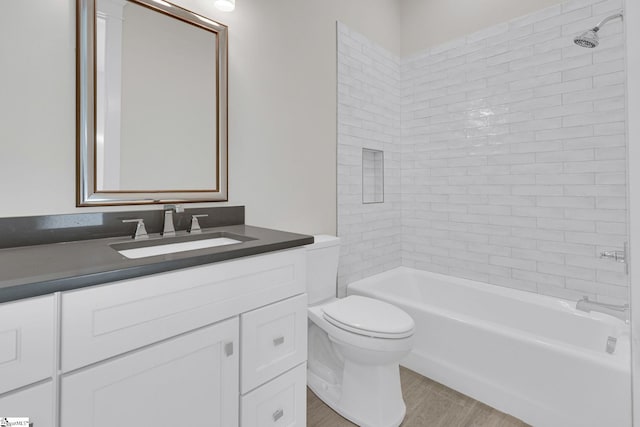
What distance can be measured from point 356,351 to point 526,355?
917 mm

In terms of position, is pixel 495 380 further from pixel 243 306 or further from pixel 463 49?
pixel 463 49

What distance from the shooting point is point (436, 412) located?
1.80 metres

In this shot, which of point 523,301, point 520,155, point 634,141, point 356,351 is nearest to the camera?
point 634,141

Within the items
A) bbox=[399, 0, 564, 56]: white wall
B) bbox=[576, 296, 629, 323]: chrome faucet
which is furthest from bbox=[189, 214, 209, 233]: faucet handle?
bbox=[399, 0, 564, 56]: white wall

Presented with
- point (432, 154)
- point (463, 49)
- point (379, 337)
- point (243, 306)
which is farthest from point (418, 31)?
point (243, 306)

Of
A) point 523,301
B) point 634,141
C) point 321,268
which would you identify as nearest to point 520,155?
point 523,301

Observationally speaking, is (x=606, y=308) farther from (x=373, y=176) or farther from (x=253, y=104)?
(x=253, y=104)

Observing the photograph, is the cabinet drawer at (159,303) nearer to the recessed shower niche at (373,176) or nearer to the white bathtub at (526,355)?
the white bathtub at (526,355)

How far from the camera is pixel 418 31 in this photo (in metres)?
2.92

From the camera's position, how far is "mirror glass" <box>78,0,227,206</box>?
137 centimetres

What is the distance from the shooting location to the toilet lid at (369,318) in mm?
1581

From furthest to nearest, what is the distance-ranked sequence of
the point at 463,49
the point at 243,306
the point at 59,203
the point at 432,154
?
1. the point at 432,154
2. the point at 463,49
3. the point at 59,203
4. the point at 243,306

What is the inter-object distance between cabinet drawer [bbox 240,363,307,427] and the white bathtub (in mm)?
1041

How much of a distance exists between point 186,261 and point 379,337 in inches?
38.9
